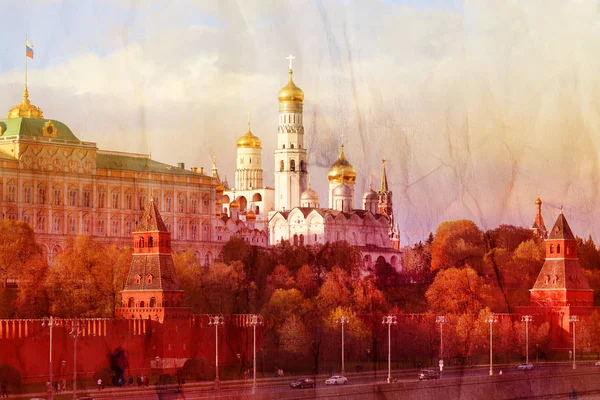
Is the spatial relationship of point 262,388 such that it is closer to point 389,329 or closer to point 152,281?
point 389,329

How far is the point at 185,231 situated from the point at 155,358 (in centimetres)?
5985

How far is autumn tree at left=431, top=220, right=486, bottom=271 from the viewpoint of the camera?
482 feet

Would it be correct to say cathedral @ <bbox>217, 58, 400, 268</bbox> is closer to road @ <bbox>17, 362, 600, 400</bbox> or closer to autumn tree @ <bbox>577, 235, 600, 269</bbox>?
autumn tree @ <bbox>577, 235, 600, 269</bbox>

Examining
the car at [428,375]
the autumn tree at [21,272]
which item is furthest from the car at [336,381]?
the autumn tree at [21,272]

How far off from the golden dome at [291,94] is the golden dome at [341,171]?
26.6 ft

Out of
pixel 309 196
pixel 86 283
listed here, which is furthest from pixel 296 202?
pixel 86 283

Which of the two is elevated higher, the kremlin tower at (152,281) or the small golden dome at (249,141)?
the small golden dome at (249,141)

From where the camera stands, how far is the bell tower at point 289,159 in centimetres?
18700

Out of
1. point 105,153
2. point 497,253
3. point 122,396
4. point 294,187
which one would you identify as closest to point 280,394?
point 122,396

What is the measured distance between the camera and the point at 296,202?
7446 inches

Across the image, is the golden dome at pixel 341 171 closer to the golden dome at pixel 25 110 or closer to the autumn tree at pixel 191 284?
the golden dome at pixel 25 110

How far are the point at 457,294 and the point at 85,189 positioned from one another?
3843 cm

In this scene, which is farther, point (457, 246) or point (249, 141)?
point (249, 141)

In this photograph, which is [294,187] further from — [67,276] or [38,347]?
[38,347]
